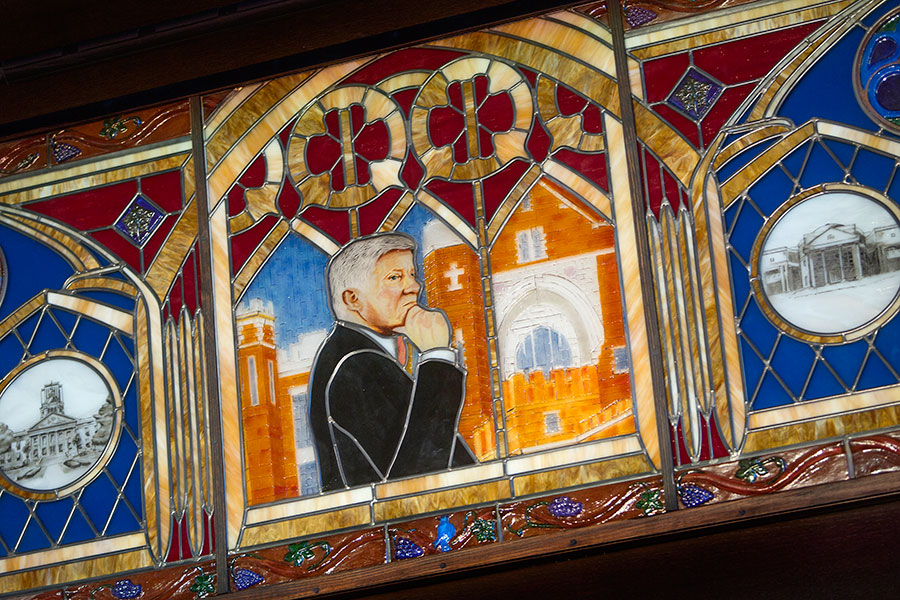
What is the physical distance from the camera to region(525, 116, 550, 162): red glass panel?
445cm

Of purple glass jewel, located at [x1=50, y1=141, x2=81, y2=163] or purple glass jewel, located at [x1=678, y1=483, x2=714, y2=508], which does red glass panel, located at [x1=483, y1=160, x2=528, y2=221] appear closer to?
purple glass jewel, located at [x1=678, y1=483, x2=714, y2=508]

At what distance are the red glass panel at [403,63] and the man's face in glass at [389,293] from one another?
1.96 feet

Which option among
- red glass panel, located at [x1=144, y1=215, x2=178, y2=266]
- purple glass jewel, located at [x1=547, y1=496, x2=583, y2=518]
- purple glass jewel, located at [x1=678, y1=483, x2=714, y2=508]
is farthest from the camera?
red glass panel, located at [x1=144, y1=215, x2=178, y2=266]

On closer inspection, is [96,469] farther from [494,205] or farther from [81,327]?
[494,205]

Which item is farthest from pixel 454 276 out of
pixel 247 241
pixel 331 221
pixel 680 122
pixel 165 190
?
pixel 165 190

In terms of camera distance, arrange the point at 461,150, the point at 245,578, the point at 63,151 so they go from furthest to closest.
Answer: the point at 63,151
the point at 461,150
the point at 245,578

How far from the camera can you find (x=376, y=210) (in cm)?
457

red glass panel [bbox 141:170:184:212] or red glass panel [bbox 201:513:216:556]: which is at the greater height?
red glass panel [bbox 141:170:184:212]

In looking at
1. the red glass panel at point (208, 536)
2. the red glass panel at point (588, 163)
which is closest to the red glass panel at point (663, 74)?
the red glass panel at point (588, 163)

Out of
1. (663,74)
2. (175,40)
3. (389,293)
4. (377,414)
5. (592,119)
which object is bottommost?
(377,414)

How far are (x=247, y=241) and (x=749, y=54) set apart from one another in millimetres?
1637

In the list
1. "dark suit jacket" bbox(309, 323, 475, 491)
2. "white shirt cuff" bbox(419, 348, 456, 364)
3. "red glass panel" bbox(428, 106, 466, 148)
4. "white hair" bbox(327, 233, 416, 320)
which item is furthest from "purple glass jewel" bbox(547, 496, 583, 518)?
"red glass panel" bbox(428, 106, 466, 148)

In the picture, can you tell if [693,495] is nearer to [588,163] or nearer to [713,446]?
[713,446]

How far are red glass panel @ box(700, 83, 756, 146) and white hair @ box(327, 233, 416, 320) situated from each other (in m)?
0.94
